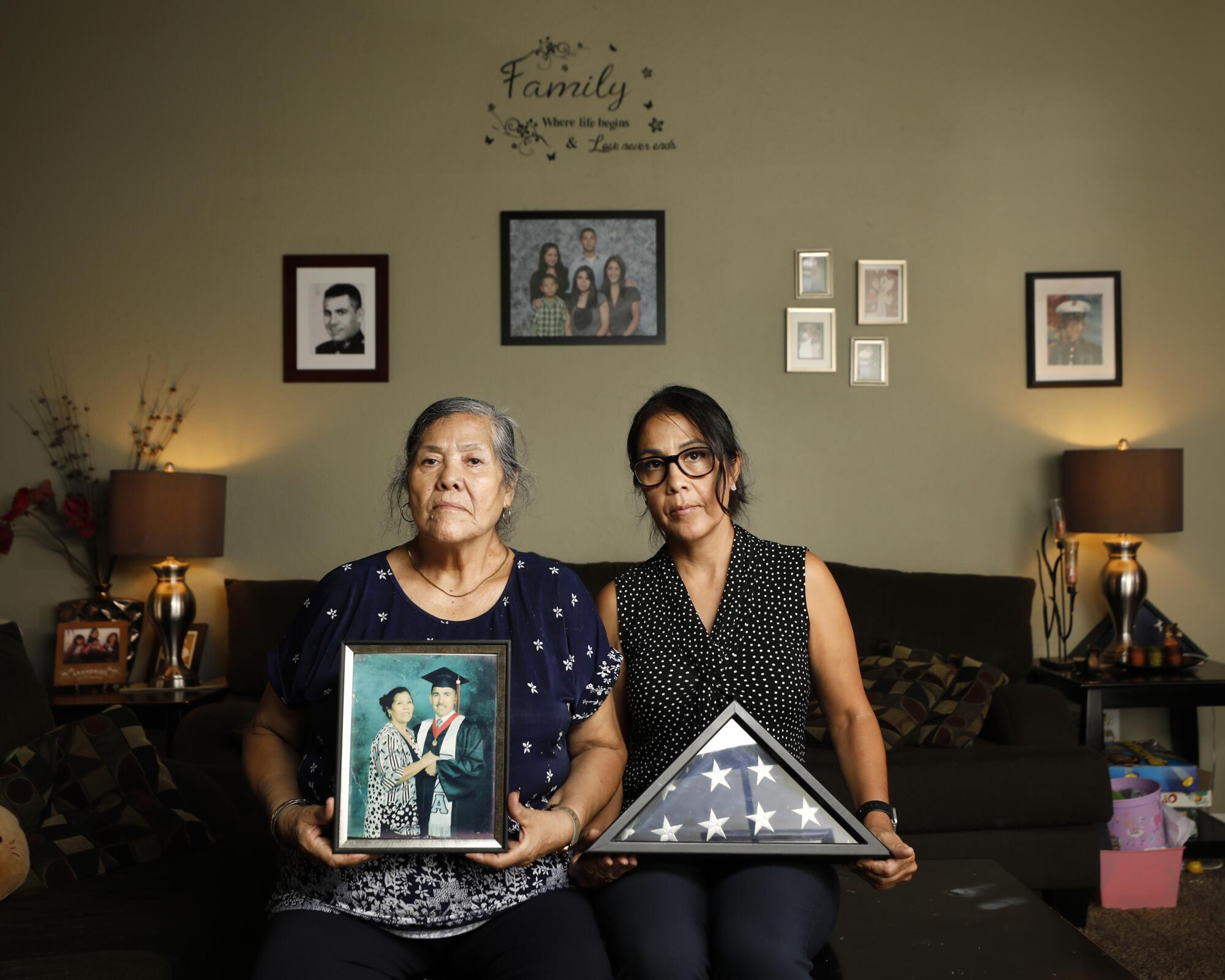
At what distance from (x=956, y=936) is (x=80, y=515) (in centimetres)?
325

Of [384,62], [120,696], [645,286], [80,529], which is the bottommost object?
[120,696]

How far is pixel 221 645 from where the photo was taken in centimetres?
381

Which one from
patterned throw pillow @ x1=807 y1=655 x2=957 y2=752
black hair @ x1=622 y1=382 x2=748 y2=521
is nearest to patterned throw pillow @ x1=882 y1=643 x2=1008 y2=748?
patterned throw pillow @ x1=807 y1=655 x2=957 y2=752

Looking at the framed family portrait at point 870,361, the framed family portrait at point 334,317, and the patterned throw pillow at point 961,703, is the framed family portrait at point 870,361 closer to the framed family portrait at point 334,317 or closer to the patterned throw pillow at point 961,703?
the patterned throw pillow at point 961,703

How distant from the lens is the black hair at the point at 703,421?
5.82 feet

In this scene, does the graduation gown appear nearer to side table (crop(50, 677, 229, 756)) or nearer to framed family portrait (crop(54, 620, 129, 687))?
side table (crop(50, 677, 229, 756))

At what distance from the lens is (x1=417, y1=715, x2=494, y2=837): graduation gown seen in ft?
4.17

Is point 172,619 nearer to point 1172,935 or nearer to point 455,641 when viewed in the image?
point 455,641

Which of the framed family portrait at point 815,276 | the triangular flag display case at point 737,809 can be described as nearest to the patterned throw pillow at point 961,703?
the framed family portrait at point 815,276

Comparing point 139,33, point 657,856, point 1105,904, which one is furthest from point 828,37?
point 657,856

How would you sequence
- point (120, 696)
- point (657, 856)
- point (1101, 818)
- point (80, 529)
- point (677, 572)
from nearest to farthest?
point (657, 856) → point (677, 572) → point (1101, 818) → point (120, 696) → point (80, 529)

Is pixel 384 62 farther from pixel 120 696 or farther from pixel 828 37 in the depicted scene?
pixel 120 696

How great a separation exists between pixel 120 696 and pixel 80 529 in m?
0.70

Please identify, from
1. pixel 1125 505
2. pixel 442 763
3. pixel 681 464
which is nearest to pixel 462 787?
pixel 442 763
